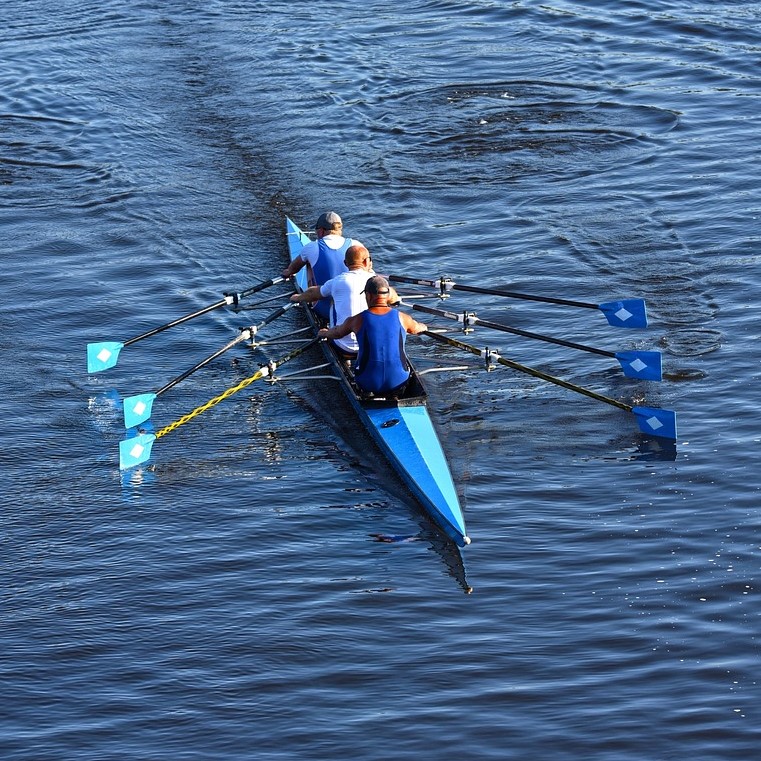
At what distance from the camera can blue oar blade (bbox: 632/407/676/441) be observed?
44.9ft

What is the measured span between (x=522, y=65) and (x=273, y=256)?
9.83 meters

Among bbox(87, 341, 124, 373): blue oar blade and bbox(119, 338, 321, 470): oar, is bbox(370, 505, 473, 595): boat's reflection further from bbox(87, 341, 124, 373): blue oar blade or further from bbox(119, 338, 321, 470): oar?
bbox(87, 341, 124, 373): blue oar blade

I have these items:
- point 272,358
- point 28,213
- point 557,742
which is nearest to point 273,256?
point 272,358

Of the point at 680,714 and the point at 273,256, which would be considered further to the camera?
the point at 273,256

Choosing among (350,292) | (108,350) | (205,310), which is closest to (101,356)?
(108,350)

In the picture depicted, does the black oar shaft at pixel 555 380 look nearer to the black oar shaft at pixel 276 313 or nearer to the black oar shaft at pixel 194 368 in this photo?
the black oar shaft at pixel 276 313

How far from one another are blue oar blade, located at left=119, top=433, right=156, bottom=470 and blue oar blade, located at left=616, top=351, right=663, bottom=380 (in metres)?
5.58

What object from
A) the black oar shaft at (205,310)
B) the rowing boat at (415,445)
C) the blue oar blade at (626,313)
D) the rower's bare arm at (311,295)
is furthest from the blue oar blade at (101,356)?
the blue oar blade at (626,313)

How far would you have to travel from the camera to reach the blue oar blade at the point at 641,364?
1459 cm

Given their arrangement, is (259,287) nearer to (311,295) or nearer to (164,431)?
(311,295)

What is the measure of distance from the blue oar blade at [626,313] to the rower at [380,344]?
2.95 meters

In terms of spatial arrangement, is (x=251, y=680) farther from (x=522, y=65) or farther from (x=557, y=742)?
(x=522, y=65)

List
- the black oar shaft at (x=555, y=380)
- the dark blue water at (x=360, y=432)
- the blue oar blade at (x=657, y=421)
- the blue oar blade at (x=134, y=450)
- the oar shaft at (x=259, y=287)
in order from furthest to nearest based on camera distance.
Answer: the oar shaft at (x=259, y=287) < the black oar shaft at (x=555, y=380) < the blue oar blade at (x=657, y=421) < the blue oar blade at (x=134, y=450) < the dark blue water at (x=360, y=432)

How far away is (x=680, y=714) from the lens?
968 centimetres
